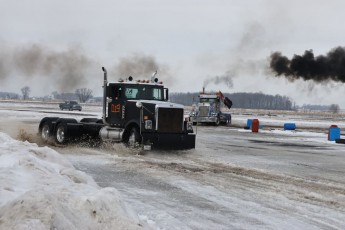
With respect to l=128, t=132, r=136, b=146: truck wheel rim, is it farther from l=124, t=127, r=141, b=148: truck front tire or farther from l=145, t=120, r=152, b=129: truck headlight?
l=145, t=120, r=152, b=129: truck headlight

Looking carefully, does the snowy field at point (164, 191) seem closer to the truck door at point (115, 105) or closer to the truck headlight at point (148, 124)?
the truck headlight at point (148, 124)

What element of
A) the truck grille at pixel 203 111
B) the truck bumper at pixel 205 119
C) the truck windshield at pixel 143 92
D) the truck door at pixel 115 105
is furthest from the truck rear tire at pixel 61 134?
the truck grille at pixel 203 111

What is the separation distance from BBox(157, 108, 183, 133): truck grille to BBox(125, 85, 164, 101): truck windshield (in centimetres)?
124

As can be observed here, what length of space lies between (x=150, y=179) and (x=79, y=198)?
16.5ft

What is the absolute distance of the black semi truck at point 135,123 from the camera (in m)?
14.6

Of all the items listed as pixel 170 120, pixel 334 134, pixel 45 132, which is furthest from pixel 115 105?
pixel 334 134

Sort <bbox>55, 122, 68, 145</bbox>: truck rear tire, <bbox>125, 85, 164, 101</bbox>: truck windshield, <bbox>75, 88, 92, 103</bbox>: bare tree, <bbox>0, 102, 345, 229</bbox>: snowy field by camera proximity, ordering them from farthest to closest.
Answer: <bbox>75, 88, 92, 103</bbox>: bare tree
<bbox>55, 122, 68, 145</bbox>: truck rear tire
<bbox>125, 85, 164, 101</bbox>: truck windshield
<bbox>0, 102, 345, 229</bbox>: snowy field

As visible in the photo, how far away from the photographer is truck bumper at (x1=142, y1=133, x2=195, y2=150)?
1436 cm

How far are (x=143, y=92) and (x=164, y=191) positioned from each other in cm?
793

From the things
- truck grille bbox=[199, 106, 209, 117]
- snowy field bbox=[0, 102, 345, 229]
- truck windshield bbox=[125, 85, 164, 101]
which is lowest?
snowy field bbox=[0, 102, 345, 229]

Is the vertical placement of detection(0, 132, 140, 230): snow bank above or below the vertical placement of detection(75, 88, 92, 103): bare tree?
→ below

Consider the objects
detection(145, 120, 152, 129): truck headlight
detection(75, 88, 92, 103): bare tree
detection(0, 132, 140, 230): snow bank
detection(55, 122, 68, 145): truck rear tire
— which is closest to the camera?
detection(0, 132, 140, 230): snow bank

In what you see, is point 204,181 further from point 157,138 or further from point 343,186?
point 157,138

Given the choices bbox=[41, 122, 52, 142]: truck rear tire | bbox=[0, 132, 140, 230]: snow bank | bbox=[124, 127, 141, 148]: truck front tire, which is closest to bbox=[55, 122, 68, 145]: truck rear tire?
bbox=[41, 122, 52, 142]: truck rear tire
